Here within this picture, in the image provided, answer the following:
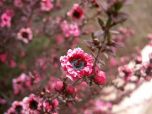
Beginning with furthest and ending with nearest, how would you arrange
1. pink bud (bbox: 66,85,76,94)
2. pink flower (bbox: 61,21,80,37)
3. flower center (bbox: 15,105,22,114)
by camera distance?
1. pink flower (bbox: 61,21,80,37)
2. flower center (bbox: 15,105,22,114)
3. pink bud (bbox: 66,85,76,94)

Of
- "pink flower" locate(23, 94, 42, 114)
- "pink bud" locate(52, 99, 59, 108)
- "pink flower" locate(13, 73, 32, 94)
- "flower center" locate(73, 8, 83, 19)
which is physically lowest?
"pink bud" locate(52, 99, 59, 108)

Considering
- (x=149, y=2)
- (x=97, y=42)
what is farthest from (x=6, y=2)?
(x=149, y=2)

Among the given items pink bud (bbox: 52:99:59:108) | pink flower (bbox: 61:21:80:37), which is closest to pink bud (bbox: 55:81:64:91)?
pink bud (bbox: 52:99:59:108)

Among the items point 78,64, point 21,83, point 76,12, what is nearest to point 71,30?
point 76,12

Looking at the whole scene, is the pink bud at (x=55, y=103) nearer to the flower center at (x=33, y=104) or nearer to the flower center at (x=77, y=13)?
the flower center at (x=33, y=104)

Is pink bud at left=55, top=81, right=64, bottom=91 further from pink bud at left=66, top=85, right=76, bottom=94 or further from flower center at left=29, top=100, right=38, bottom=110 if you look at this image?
flower center at left=29, top=100, right=38, bottom=110

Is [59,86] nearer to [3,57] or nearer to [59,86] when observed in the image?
[59,86]

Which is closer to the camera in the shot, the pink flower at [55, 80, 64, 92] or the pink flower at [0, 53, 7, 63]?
the pink flower at [55, 80, 64, 92]

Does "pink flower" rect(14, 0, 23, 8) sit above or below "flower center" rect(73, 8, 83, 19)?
above

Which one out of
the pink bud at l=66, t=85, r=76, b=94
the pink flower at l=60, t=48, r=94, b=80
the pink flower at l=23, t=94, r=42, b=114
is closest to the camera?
the pink flower at l=60, t=48, r=94, b=80

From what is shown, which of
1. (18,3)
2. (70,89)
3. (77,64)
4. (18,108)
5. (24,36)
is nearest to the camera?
(77,64)
